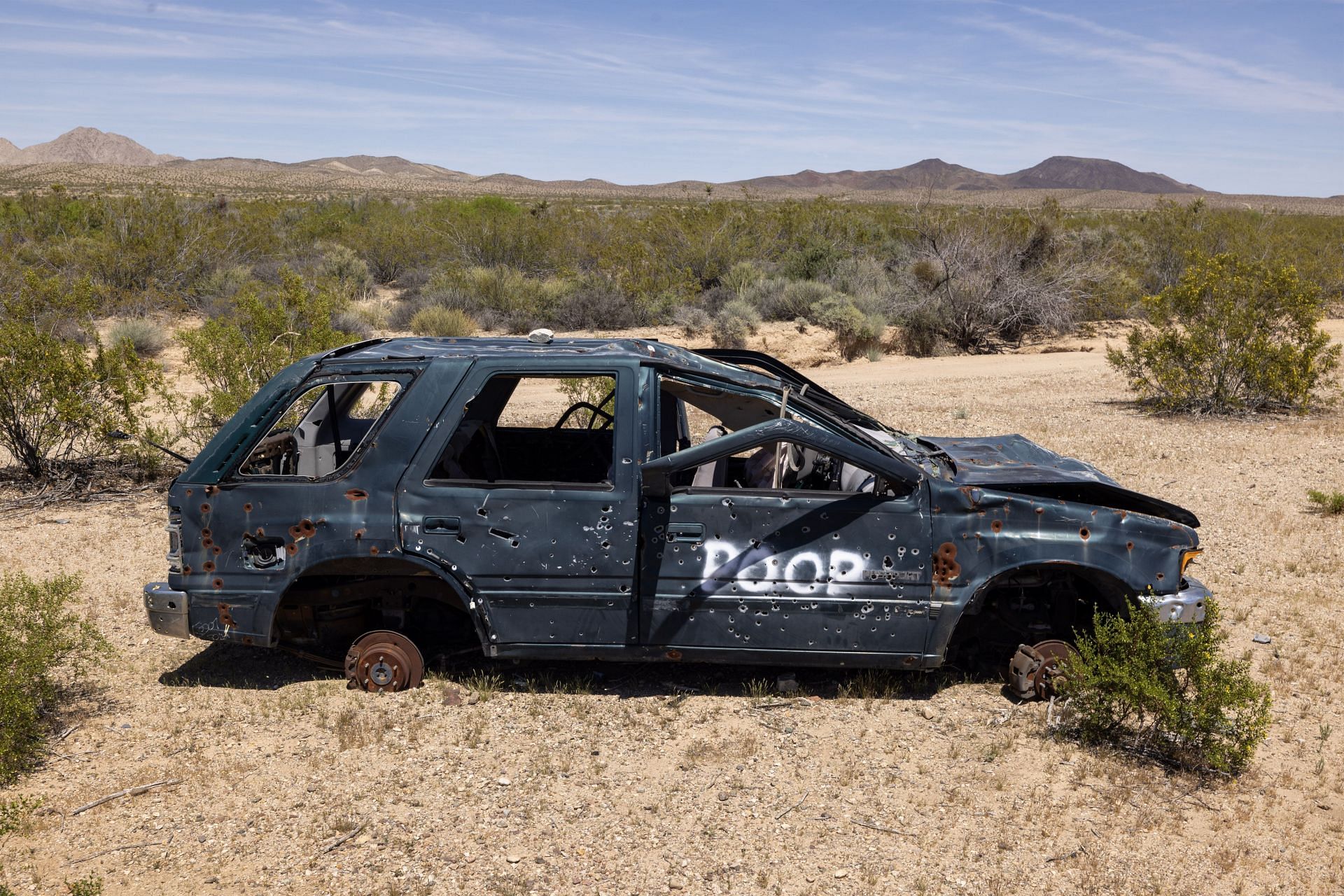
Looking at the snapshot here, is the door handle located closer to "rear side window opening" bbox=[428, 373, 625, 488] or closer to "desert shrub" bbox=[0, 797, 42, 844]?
"rear side window opening" bbox=[428, 373, 625, 488]

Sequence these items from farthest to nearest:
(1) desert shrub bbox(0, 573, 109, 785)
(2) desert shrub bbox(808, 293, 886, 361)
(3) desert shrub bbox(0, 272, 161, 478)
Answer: (2) desert shrub bbox(808, 293, 886, 361)
(3) desert shrub bbox(0, 272, 161, 478)
(1) desert shrub bbox(0, 573, 109, 785)

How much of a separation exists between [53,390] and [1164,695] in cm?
918

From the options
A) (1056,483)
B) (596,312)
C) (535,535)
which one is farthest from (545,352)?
(596,312)

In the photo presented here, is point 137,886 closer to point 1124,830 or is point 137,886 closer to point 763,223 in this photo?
point 1124,830

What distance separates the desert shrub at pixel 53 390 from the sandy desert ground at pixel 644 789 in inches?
149

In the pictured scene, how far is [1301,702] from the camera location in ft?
17.5

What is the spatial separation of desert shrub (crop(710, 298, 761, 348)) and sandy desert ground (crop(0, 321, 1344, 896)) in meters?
14.6

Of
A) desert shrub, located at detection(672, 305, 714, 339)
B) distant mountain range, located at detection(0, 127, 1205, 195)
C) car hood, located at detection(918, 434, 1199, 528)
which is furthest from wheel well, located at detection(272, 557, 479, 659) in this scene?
distant mountain range, located at detection(0, 127, 1205, 195)

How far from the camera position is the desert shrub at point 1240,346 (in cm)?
1316

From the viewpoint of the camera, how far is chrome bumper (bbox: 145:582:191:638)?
5.00m

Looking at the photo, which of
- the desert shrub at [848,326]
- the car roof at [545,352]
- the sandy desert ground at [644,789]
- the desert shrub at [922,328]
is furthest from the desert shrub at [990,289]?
the car roof at [545,352]

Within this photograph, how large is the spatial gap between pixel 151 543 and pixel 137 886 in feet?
16.2

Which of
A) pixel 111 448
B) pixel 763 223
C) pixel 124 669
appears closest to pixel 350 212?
pixel 763 223

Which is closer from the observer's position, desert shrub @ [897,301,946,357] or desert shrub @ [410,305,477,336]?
desert shrub @ [410,305,477,336]
